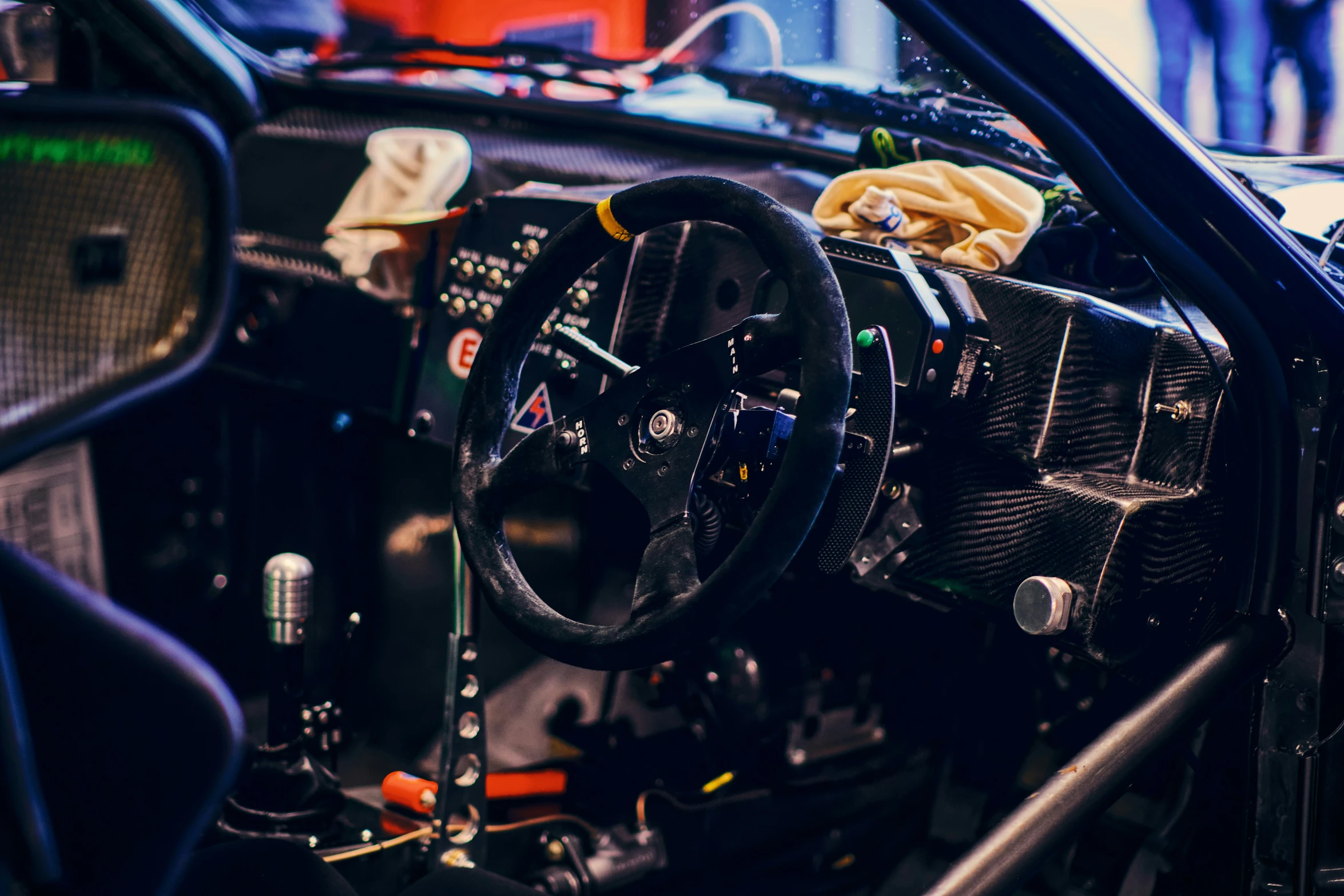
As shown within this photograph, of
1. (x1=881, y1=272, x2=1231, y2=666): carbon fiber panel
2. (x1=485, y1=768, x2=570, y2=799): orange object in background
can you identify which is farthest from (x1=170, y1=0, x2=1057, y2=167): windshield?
(x1=485, y1=768, x2=570, y2=799): orange object in background

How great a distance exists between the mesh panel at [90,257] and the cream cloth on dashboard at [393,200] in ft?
3.40

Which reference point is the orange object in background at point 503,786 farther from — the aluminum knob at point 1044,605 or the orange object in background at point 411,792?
the aluminum knob at point 1044,605

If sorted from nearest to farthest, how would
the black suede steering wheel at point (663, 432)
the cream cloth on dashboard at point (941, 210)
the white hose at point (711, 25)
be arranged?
the black suede steering wheel at point (663, 432) < the cream cloth on dashboard at point (941, 210) < the white hose at point (711, 25)

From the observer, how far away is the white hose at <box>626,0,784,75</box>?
207 centimetres

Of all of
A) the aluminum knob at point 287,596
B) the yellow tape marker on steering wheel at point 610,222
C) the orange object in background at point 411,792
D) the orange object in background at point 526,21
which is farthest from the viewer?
the orange object in background at point 526,21

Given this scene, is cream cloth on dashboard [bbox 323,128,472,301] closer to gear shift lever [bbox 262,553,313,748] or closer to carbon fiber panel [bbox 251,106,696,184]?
carbon fiber panel [bbox 251,106,696,184]

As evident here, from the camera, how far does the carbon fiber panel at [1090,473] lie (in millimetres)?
1206

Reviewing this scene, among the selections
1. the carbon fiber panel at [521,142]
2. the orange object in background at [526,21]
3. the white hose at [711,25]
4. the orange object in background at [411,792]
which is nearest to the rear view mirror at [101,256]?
the orange object in background at [411,792]

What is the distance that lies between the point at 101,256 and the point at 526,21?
306cm

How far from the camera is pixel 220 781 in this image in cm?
91

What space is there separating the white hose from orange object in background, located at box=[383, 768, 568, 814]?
134 cm

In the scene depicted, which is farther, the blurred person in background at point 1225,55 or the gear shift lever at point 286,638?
the blurred person in background at point 1225,55

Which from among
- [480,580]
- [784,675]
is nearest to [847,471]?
[480,580]

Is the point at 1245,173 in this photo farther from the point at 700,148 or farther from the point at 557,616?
the point at 557,616
